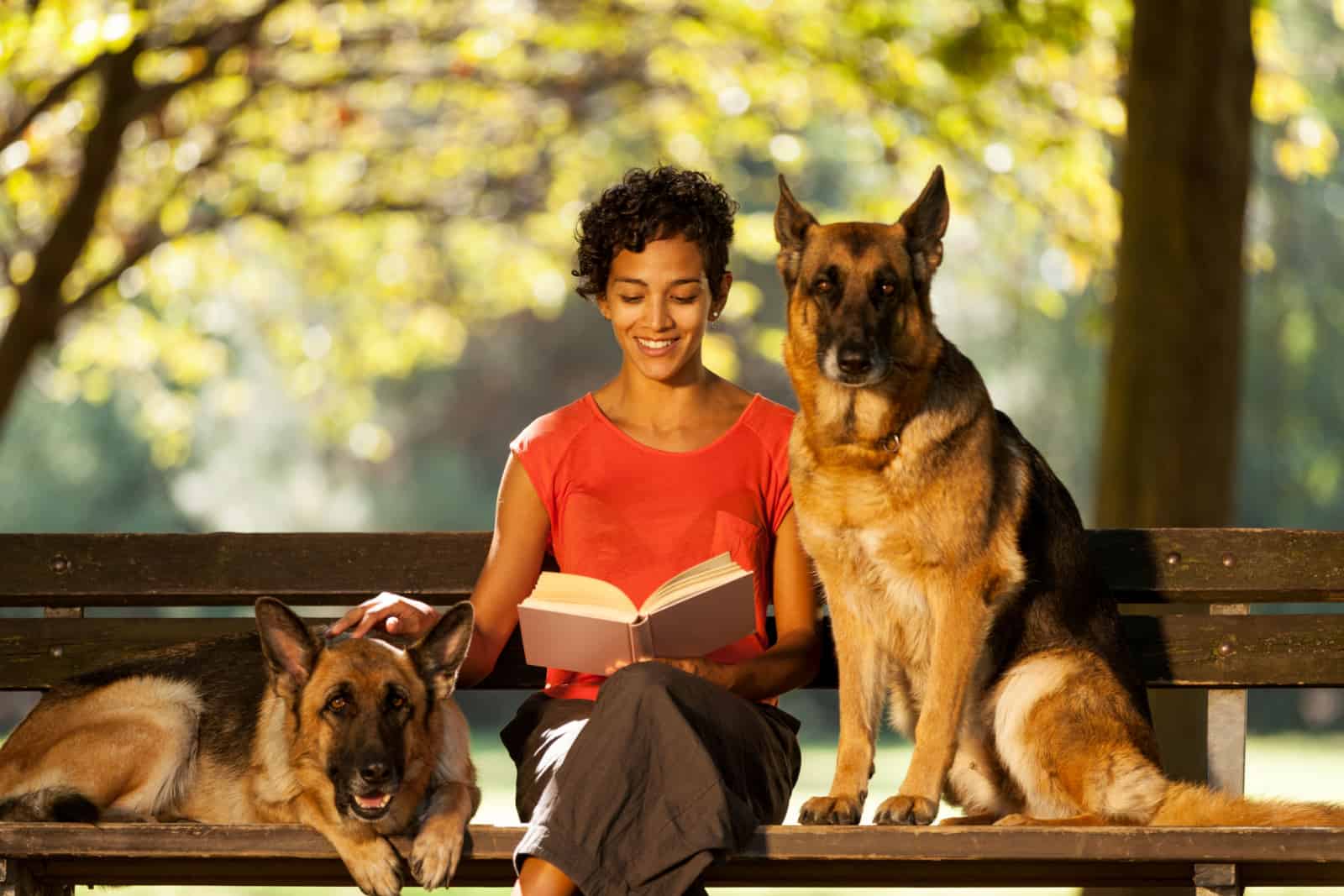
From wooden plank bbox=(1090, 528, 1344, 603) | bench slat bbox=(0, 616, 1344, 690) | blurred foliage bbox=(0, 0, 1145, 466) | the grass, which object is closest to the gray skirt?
bench slat bbox=(0, 616, 1344, 690)

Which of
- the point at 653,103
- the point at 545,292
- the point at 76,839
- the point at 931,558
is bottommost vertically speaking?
the point at 76,839

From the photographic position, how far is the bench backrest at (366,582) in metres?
4.73

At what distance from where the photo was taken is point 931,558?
13.7 feet

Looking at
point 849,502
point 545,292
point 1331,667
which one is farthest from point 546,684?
point 545,292

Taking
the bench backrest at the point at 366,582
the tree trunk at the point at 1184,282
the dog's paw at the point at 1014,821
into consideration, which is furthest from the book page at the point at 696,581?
the tree trunk at the point at 1184,282

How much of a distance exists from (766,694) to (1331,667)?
1.71 metres

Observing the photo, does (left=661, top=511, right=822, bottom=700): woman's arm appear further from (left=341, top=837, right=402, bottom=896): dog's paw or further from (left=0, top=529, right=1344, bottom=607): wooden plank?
(left=0, top=529, right=1344, bottom=607): wooden plank

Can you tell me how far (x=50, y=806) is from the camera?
4.11 meters

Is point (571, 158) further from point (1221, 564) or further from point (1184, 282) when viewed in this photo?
point (1221, 564)

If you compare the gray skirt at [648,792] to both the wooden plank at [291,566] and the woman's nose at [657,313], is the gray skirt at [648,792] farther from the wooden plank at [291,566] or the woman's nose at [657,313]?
the wooden plank at [291,566]

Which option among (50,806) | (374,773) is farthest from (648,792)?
(50,806)

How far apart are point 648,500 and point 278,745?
3.82ft

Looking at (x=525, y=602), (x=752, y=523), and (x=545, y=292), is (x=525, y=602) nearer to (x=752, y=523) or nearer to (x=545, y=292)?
(x=752, y=523)

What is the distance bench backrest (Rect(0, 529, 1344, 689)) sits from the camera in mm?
4730
